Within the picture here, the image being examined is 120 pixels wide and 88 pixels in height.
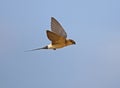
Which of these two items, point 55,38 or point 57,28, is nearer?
point 55,38

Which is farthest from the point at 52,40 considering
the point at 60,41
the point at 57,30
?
the point at 57,30

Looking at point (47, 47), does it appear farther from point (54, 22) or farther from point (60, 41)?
point (54, 22)

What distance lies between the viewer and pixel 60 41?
1177 mm

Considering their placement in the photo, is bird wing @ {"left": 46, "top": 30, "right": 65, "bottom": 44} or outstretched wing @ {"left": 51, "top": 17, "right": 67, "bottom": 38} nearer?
bird wing @ {"left": 46, "top": 30, "right": 65, "bottom": 44}

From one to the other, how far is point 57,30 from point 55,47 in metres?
0.17

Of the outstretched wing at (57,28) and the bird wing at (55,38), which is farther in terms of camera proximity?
the outstretched wing at (57,28)

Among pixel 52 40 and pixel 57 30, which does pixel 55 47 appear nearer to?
pixel 52 40

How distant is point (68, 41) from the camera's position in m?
1.19

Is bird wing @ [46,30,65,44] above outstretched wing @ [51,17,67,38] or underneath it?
underneath

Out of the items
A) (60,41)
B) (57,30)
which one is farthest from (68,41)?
(57,30)

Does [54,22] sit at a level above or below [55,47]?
above

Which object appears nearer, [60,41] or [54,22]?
[60,41]

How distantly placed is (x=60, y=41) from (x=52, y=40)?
0.04 meters

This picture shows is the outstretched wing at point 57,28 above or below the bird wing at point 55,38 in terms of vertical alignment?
above
